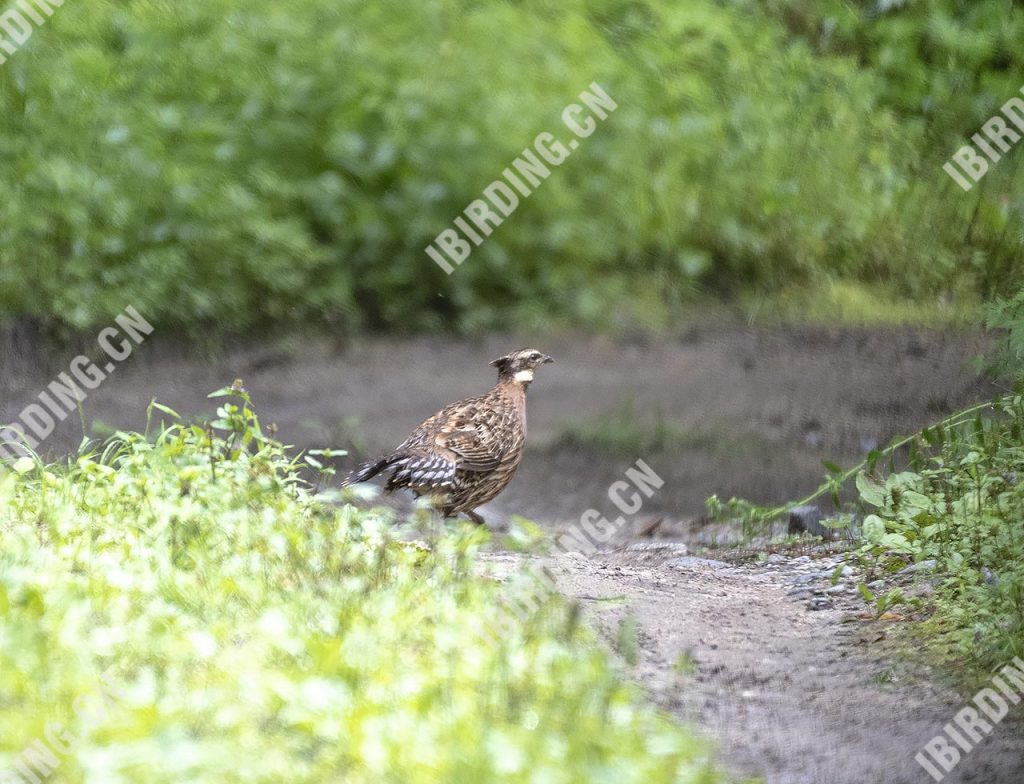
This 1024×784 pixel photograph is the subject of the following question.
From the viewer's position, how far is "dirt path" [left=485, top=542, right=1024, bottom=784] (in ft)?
14.5

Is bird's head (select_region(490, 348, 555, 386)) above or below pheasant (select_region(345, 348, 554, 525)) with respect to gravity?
above

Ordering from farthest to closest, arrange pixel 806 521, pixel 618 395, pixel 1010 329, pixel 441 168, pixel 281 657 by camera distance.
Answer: pixel 441 168 < pixel 618 395 < pixel 806 521 < pixel 1010 329 < pixel 281 657

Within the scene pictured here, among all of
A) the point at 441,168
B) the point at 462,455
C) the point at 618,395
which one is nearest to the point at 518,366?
the point at 462,455

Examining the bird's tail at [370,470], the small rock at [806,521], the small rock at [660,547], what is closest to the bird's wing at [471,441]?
the bird's tail at [370,470]

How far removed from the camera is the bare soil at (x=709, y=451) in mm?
4734

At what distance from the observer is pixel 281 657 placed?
4199mm

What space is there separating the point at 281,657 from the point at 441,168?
6.99 m

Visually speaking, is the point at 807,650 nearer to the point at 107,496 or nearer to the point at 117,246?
the point at 107,496

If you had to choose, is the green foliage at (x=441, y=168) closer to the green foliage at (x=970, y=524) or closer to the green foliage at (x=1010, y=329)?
the green foliage at (x=970, y=524)

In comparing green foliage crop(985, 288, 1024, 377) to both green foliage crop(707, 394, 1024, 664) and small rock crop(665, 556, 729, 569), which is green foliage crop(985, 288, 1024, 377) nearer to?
green foliage crop(707, 394, 1024, 664)

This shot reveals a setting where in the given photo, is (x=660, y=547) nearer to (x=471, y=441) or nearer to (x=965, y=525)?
(x=471, y=441)

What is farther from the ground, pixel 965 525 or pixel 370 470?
pixel 965 525

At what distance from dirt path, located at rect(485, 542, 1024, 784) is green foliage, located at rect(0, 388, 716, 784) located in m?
0.34

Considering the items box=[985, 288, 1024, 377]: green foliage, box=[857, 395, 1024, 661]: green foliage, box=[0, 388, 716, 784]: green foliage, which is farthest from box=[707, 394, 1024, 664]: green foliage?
box=[0, 388, 716, 784]: green foliage
